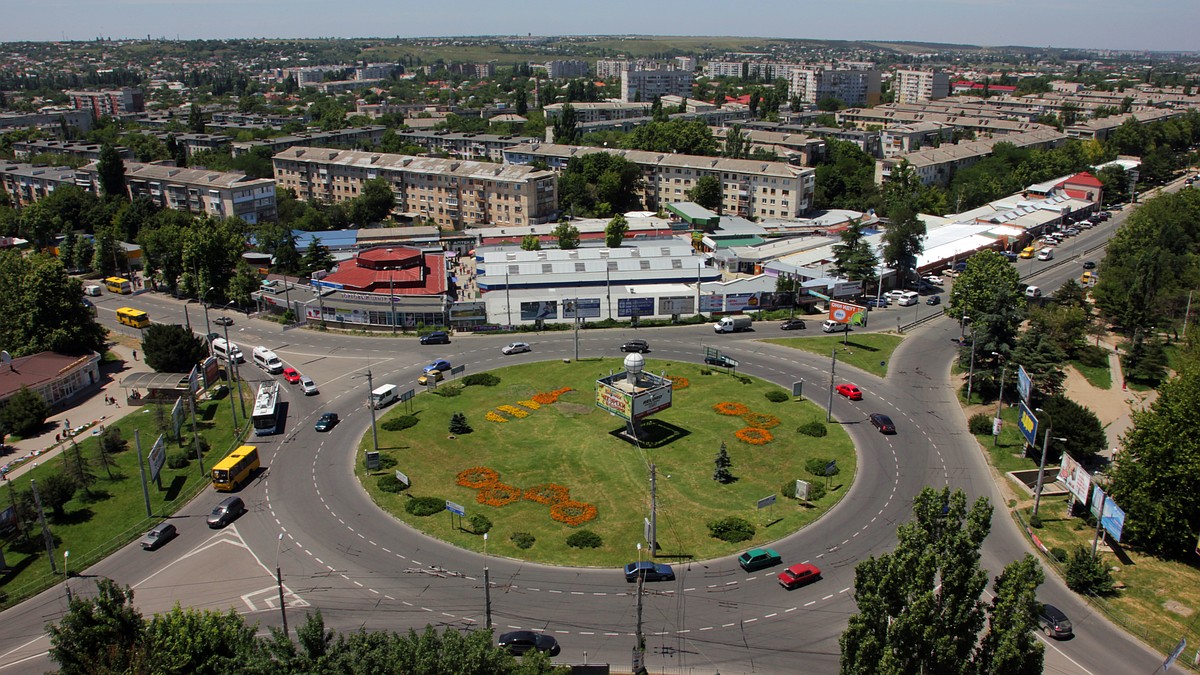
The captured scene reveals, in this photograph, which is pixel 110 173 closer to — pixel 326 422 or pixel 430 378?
pixel 430 378

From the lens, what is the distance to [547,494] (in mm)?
47719

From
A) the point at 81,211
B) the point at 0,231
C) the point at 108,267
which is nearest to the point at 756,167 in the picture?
the point at 108,267

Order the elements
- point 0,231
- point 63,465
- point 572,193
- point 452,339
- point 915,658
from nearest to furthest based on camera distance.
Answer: point 915,658 → point 63,465 → point 452,339 → point 0,231 → point 572,193

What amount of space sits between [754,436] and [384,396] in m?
27.1

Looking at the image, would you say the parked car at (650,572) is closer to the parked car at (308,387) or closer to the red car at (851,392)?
the red car at (851,392)

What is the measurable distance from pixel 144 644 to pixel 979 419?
50431mm

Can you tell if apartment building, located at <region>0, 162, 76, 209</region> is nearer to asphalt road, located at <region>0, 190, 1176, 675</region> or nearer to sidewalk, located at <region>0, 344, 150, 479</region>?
sidewalk, located at <region>0, 344, 150, 479</region>

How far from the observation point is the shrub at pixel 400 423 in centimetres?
5647

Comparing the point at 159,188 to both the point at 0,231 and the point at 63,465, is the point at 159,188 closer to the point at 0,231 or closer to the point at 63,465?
the point at 0,231

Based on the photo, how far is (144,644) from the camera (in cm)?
2873

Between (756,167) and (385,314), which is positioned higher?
(756,167)

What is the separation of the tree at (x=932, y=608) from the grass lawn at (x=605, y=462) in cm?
1433

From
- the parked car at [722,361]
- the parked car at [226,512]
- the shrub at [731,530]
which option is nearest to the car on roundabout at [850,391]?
the parked car at [722,361]

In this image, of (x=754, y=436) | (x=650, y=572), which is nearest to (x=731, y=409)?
(x=754, y=436)
